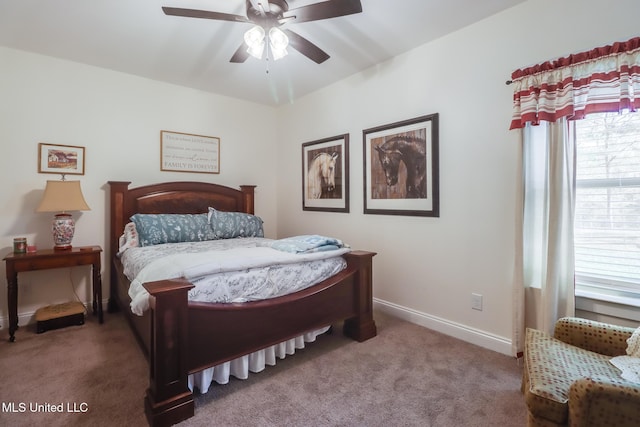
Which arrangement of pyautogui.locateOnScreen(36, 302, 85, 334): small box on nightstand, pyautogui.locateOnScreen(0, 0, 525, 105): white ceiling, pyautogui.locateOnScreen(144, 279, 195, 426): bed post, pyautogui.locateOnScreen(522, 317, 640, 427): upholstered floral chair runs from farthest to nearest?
pyautogui.locateOnScreen(36, 302, 85, 334): small box on nightstand < pyautogui.locateOnScreen(0, 0, 525, 105): white ceiling < pyautogui.locateOnScreen(144, 279, 195, 426): bed post < pyautogui.locateOnScreen(522, 317, 640, 427): upholstered floral chair

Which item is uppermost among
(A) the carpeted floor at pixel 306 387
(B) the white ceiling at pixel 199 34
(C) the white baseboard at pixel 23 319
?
(B) the white ceiling at pixel 199 34

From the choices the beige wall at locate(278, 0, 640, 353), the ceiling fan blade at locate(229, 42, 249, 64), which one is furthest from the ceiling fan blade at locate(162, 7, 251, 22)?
the beige wall at locate(278, 0, 640, 353)

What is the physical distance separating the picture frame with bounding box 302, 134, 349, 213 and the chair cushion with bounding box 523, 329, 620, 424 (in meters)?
2.25

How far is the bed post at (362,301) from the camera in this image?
249cm

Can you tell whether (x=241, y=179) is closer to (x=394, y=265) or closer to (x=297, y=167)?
(x=297, y=167)

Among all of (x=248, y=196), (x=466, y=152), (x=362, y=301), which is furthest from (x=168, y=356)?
(x=248, y=196)

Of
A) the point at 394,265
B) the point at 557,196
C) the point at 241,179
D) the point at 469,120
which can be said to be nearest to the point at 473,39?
the point at 469,120

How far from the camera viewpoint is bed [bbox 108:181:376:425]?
1.55 m

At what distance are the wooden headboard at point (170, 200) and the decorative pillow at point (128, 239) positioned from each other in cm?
14

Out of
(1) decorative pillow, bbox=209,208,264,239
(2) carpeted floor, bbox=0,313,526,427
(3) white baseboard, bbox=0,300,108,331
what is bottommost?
(2) carpeted floor, bbox=0,313,526,427

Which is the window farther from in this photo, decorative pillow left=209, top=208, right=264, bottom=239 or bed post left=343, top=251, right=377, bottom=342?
decorative pillow left=209, top=208, right=264, bottom=239

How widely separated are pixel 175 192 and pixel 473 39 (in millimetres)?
3263

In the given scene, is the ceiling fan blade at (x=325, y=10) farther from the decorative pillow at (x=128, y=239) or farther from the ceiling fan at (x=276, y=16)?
the decorative pillow at (x=128, y=239)

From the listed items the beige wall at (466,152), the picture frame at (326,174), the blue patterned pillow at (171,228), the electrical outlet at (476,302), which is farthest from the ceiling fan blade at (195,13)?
the electrical outlet at (476,302)
